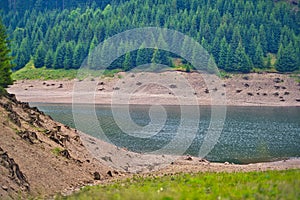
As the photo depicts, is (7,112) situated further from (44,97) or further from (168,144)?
(44,97)

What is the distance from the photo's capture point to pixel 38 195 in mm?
24922

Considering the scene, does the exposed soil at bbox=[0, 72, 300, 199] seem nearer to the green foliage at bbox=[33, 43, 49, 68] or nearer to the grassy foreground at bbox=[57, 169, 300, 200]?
the grassy foreground at bbox=[57, 169, 300, 200]

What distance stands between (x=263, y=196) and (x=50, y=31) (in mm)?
157826

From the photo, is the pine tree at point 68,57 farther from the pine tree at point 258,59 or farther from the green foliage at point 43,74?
the pine tree at point 258,59

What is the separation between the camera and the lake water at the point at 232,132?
160ft

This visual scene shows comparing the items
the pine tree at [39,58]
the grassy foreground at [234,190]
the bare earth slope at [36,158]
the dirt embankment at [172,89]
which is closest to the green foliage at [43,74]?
the pine tree at [39,58]

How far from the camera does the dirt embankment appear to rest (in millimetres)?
104500

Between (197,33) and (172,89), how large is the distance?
1506 inches

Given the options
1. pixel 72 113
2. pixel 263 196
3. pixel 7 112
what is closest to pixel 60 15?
pixel 72 113

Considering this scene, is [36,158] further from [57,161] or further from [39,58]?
[39,58]

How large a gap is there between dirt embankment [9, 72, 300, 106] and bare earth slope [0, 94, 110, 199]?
65.5 meters

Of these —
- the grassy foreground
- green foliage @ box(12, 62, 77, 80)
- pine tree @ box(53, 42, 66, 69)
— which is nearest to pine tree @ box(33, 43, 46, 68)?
green foliage @ box(12, 62, 77, 80)

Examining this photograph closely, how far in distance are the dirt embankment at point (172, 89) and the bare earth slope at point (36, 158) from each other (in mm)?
65496

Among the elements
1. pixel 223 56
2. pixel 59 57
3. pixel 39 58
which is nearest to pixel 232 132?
pixel 223 56
